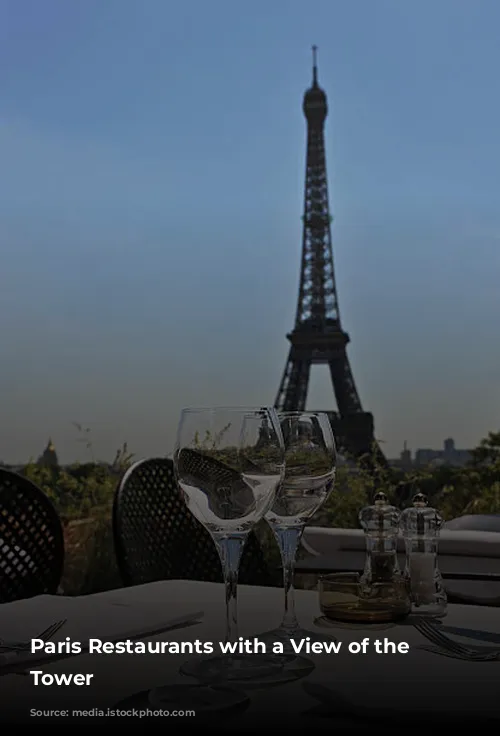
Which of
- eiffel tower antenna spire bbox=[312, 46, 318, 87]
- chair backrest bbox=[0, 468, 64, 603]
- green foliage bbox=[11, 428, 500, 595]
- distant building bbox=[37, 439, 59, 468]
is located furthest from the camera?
eiffel tower antenna spire bbox=[312, 46, 318, 87]

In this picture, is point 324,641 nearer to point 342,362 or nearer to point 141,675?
point 141,675

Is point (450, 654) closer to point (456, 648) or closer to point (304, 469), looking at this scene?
point (456, 648)

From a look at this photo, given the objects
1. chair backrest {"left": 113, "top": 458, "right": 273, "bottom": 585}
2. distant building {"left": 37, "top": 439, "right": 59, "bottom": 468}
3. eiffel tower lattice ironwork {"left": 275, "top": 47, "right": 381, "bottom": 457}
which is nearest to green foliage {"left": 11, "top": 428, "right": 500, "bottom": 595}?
distant building {"left": 37, "top": 439, "right": 59, "bottom": 468}

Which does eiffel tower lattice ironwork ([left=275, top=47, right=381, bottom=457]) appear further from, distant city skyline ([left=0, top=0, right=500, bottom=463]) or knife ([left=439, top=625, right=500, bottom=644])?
knife ([left=439, top=625, right=500, bottom=644])

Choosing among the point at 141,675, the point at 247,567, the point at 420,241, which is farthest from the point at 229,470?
the point at 420,241

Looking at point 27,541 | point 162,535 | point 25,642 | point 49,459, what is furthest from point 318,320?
point 25,642

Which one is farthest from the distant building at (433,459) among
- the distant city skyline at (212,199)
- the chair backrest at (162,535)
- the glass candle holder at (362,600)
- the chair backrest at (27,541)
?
the glass candle holder at (362,600)

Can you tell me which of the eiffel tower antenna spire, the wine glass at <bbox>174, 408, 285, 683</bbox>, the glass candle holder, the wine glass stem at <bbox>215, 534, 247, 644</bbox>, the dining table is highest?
the eiffel tower antenna spire
